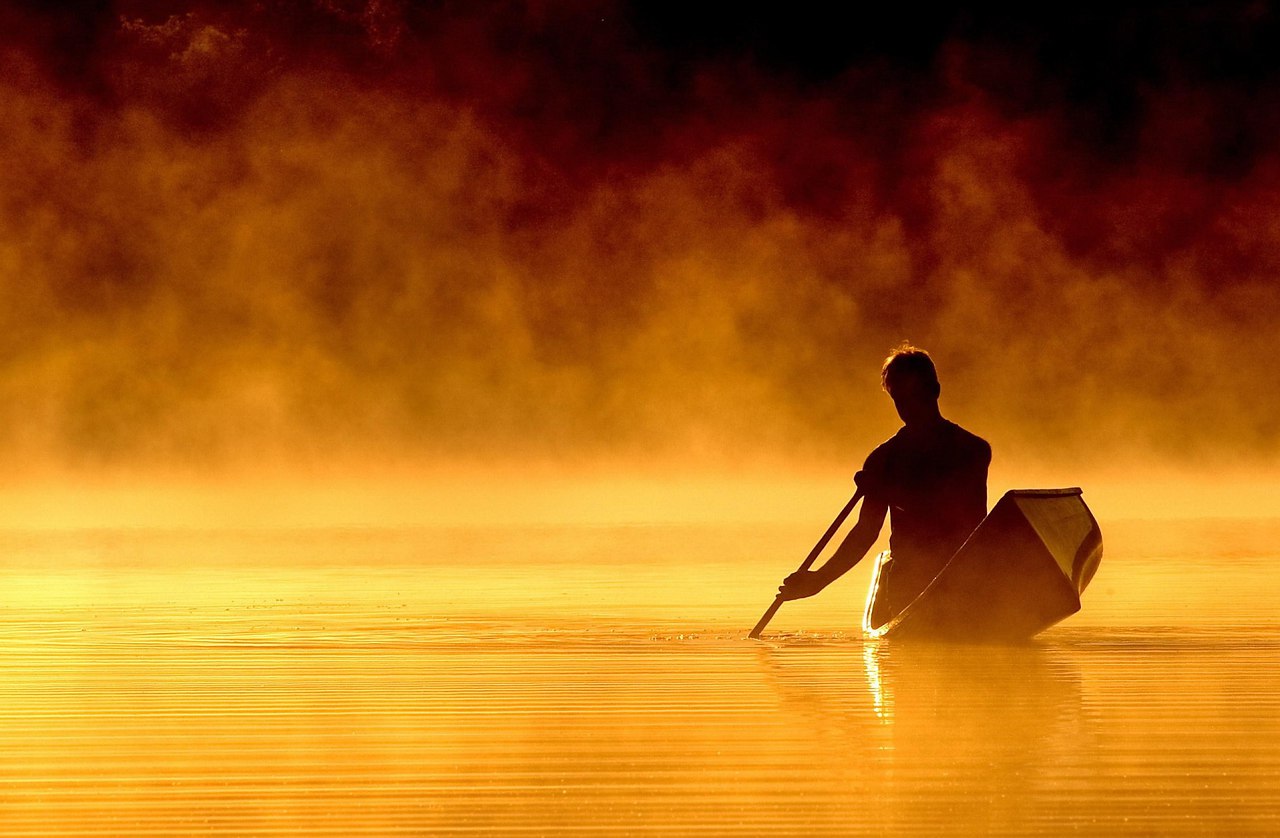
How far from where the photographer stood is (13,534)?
40344 mm

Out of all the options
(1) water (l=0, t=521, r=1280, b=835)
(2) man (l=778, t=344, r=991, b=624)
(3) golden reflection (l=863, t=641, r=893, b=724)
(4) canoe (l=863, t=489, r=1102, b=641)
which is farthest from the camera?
(2) man (l=778, t=344, r=991, b=624)

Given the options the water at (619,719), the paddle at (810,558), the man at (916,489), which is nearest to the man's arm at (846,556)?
the man at (916,489)

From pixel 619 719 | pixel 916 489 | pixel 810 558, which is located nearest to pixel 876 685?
pixel 619 719

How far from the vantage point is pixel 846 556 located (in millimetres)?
12305

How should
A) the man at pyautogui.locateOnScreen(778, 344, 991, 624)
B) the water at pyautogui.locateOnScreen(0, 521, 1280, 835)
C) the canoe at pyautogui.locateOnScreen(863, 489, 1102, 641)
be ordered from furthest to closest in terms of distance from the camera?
the man at pyautogui.locateOnScreen(778, 344, 991, 624) < the canoe at pyautogui.locateOnScreen(863, 489, 1102, 641) < the water at pyautogui.locateOnScreen(0, 521, 1280, 835)

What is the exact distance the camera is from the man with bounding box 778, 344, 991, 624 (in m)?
12.0

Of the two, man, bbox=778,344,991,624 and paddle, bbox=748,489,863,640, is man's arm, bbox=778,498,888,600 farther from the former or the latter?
paddle, bbox=748,489,863,640

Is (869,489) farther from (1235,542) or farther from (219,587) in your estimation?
(1235,542)

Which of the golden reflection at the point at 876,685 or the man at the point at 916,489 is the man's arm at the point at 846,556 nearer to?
the man at the point at 916,489

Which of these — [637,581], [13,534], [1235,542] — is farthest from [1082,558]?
[13,534]

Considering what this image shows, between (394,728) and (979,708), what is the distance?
2.14 metres

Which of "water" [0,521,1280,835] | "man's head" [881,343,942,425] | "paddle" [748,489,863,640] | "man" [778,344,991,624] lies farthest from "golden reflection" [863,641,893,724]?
"man's head" [881,343,942,425]

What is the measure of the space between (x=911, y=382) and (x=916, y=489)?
1.82 ft

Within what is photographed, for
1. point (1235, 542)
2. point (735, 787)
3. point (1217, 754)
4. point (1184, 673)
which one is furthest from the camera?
point (1235, 542)
